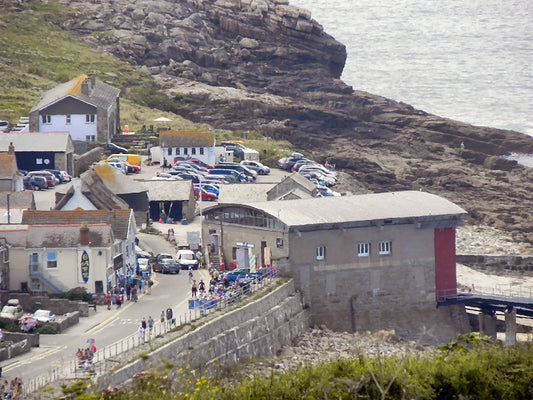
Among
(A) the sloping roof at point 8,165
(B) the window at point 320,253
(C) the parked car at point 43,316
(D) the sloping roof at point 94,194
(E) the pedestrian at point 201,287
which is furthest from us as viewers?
(A) the sloping roof at point 8,165

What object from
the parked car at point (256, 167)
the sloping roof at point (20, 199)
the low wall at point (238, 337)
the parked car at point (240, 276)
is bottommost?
the low wall at point (238, 337)

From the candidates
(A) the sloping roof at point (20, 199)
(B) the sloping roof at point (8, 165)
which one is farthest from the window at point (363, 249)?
(B) the sloping roof at point (8, 165)

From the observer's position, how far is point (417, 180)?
119 meters

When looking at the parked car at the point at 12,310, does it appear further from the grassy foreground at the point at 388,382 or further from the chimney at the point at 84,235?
the grassy foreground at the point at 388,382

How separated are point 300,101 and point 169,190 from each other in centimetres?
4783

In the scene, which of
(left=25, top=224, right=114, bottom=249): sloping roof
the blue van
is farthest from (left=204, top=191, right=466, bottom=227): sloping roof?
the blue van

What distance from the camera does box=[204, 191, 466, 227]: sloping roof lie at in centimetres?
7875

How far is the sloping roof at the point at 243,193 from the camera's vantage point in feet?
287

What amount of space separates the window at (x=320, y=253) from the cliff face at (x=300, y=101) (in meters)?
29.0

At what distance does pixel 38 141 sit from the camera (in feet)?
330

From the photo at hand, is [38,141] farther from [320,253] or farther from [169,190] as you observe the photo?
[320,253]

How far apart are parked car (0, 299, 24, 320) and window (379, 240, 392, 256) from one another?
17.6 metres

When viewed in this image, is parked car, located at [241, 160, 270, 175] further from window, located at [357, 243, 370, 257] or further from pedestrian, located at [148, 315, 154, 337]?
pedestrian, located at [148, 315, 154, 337]

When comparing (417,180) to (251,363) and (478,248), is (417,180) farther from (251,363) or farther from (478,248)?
(251,363)
